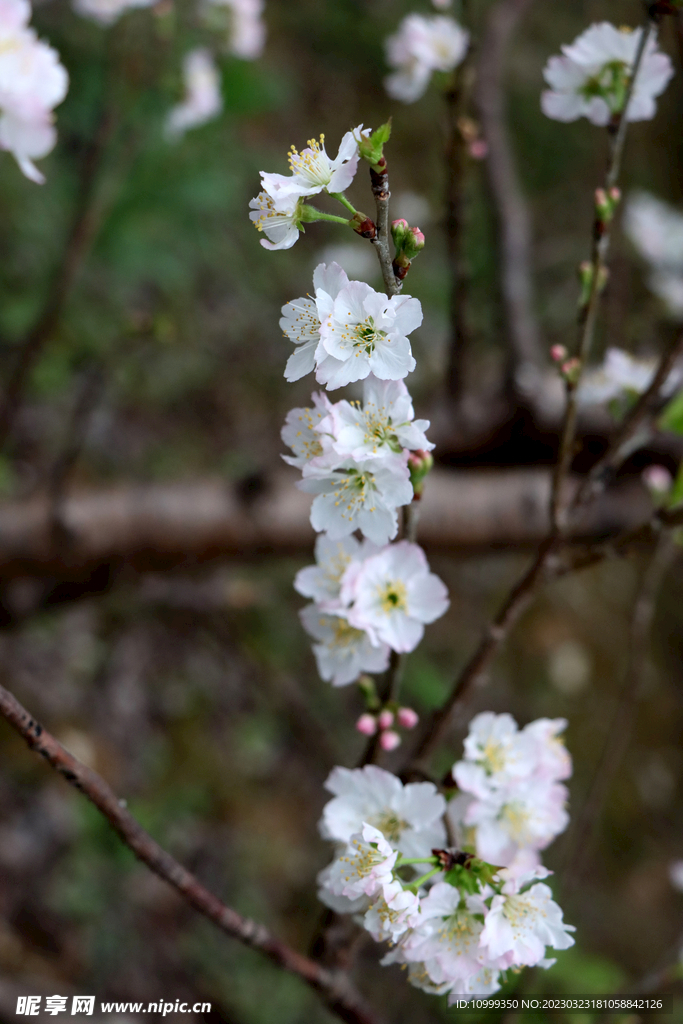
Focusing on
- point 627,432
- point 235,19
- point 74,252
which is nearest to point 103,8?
point 235,19

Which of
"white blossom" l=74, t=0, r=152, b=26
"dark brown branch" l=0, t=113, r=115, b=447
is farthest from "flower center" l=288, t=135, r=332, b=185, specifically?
"white blossom" l=74, t=0, r=152, b=26

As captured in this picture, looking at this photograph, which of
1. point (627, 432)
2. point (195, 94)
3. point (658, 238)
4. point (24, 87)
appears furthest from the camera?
point (658, 238)

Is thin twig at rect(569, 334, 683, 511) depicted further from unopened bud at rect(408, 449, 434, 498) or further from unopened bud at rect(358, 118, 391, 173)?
unopened bud at rect(358, 118, 391, 173)

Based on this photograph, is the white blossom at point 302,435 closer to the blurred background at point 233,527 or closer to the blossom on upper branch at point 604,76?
the blossom on upper branch at point 604,76

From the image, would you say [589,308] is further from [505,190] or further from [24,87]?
[505,190]

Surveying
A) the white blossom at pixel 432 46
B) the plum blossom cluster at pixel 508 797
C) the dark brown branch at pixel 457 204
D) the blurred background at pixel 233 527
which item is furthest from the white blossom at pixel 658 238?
the plum blossom cluster at pixel 508 797

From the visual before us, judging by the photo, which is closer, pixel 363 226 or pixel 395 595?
pixel 363 226

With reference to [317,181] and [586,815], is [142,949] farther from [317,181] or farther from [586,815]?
[317,181]
